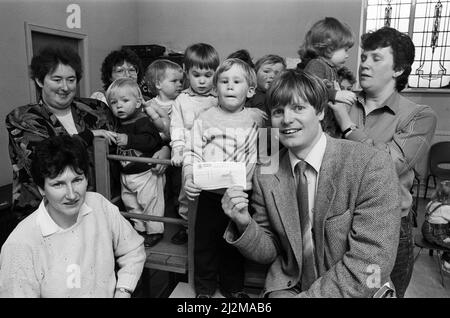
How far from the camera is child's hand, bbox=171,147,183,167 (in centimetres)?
130

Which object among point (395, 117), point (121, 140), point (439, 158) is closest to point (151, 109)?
point (121, 140)

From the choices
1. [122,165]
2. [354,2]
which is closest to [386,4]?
Answer: [354,2]

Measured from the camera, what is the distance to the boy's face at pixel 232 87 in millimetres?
1298

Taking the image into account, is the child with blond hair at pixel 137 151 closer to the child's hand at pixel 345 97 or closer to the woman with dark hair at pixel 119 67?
the woman with dark hair at pixel 119 67

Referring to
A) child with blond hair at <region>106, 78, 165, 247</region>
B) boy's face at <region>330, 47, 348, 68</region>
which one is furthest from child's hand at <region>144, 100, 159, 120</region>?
boy's face at <region>330, 47, 348, 68</region>

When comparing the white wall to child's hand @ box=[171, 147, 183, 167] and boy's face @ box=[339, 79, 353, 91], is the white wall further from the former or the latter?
child's hand @ box=[171, 147, 183, 167]

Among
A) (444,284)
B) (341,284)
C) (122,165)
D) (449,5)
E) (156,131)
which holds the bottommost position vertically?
(444,284)

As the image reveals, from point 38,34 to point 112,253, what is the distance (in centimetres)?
310

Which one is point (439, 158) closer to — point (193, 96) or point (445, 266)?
point (445, 266)

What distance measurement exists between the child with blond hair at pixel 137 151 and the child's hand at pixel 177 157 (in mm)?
247

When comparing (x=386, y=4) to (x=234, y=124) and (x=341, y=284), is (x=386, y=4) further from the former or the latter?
(x=341, y=284)

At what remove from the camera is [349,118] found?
3.94 ft
